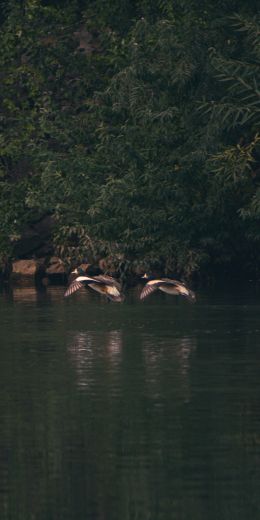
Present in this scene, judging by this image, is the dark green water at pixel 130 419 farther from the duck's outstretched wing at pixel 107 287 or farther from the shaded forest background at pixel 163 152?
the shaded forest background at pixel 163 152

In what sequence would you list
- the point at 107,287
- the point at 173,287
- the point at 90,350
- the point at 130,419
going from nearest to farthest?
the point at 130,419 → the point at 90,350 → the point at 173,287 → the point at 107,287

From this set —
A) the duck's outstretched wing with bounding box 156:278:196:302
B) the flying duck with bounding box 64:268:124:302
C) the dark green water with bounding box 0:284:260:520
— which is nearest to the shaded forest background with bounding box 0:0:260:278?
the duck's outstretched wing with bounding box 156:278:196:302

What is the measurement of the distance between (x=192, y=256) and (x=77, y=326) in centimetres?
1387

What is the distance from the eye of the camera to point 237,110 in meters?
42.7

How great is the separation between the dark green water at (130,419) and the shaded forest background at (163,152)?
11.0 meters

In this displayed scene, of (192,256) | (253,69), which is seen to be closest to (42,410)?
(253,69)

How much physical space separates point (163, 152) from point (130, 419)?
28677mm

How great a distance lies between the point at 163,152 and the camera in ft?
154

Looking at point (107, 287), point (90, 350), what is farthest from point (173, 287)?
point (90, 350)

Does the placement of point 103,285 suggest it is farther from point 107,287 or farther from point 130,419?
point 130,419

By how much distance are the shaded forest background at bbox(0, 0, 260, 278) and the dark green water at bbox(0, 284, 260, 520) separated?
36.2 feet

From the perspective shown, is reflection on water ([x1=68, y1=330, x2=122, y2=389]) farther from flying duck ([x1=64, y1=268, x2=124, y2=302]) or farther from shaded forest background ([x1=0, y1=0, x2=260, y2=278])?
shaded forest background ([x1=0, y1=0, x2=260, y2=278])

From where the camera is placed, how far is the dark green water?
13.9 meters

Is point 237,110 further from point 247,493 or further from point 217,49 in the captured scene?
point 247,493
